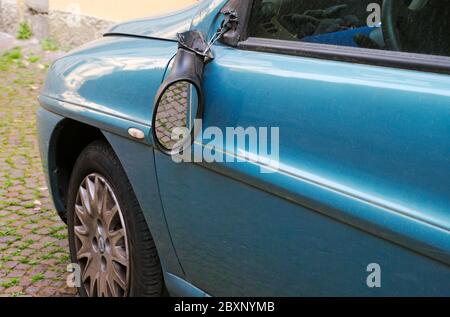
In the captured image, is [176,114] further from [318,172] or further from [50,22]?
[50,22]

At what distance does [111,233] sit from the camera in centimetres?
279

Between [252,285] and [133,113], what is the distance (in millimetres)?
816

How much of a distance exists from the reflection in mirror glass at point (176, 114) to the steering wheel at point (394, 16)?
64 centimetres

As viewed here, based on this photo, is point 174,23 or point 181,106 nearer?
point 181,106

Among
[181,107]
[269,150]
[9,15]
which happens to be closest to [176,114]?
[181,107]

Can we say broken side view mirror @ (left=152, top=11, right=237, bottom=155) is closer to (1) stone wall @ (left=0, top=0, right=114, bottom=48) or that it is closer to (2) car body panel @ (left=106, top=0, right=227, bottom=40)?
(2) car body panel @ (left=106, top=0, right=227, bottom=40)

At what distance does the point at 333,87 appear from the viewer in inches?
72.1

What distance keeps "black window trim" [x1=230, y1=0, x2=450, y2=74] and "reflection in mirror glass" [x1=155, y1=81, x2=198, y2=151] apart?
253mm

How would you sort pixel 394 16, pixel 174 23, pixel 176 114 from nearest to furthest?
1. pixel 394 16
2. pixel 176 114
3. pixel 174 23

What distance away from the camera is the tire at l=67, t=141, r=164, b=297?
2.68m

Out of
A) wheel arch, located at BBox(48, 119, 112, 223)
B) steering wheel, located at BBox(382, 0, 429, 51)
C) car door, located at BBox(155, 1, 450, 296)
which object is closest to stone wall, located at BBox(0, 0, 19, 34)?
wheel arch, located at BBox(48, 119, 112, 223)

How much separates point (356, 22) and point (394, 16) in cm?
12

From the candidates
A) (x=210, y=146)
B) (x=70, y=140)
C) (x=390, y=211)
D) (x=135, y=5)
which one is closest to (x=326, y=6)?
(x=210, y=146)

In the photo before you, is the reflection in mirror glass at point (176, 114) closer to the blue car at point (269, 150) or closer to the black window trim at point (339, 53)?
the blue car at point (269, 150)
